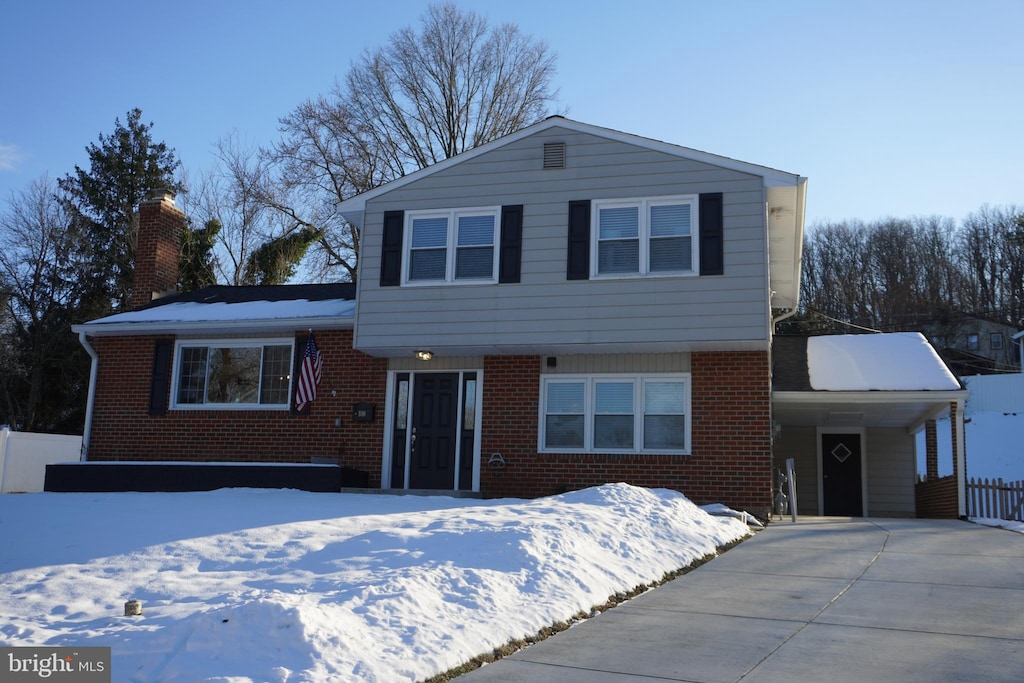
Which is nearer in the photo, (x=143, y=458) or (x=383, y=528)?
(x=383, y=528)

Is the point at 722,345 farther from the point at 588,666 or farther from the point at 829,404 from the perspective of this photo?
the point at 588,666

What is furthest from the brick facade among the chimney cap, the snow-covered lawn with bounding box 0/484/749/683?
the chimney cap

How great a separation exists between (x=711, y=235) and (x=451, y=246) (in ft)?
13.7

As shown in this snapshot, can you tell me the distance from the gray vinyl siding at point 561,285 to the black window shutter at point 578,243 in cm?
11

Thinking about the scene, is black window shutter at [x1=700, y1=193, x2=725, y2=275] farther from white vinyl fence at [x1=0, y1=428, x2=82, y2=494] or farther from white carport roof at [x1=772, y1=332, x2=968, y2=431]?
white vinyl fence at [x1=0, y1=428, x2=82, y2=494]

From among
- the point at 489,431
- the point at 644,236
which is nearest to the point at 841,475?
the point at 644,236

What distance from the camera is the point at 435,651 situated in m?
5.32

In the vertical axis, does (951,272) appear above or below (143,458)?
above

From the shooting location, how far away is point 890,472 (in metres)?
19.2

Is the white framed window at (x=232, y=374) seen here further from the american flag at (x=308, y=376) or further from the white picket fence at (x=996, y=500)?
the white picket fence at (x=996, y=500)

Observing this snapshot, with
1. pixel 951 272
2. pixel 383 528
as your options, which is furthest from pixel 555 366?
pixel 951 272

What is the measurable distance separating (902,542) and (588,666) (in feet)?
22.2

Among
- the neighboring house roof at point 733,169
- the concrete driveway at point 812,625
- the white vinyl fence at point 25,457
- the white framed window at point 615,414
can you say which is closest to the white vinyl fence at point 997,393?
the neighboring house roof at point 733,169

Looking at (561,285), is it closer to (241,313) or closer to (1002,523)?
(241,313)
